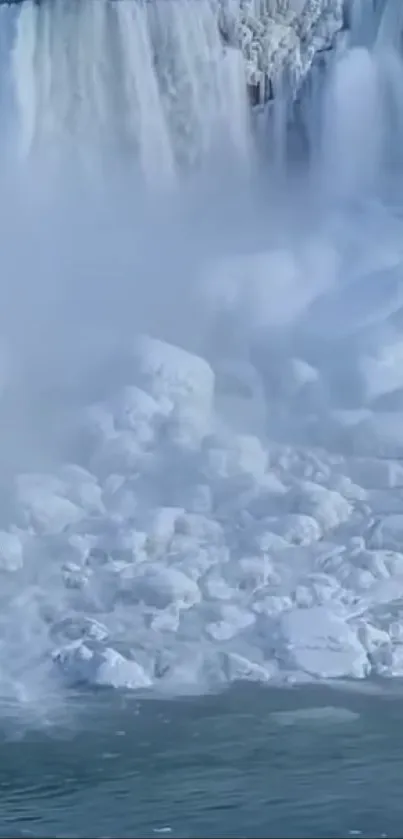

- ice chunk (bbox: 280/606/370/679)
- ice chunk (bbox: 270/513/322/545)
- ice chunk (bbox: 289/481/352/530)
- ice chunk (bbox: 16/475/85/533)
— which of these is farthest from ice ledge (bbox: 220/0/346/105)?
ice chunk (bbox: 280/606/370/679)

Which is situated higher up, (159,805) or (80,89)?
(80,89)

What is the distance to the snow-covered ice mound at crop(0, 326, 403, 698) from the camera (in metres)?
11.9

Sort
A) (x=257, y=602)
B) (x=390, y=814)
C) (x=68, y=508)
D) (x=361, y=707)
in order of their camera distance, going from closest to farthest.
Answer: (x=390, y=814) → (x=361, y=707) → (x=257, y=602) → (x=68, y=508)

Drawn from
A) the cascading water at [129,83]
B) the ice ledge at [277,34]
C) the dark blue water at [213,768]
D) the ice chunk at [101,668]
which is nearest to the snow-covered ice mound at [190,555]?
the ice chunk at [101,668]

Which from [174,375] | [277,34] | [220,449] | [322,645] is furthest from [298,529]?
[277,34]

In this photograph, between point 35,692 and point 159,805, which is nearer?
point 159,805

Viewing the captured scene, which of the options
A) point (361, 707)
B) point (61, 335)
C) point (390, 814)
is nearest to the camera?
point (390, 814)

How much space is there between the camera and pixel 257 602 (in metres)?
12.6

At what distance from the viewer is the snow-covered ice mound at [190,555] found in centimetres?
1192

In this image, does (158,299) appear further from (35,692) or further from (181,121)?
(35,692)

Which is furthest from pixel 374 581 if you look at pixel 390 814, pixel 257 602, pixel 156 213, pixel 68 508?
pixel 156 213

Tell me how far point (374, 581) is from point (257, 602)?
104 cm

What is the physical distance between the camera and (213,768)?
1005 centimetres

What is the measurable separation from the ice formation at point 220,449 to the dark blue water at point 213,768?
66 centimetres
